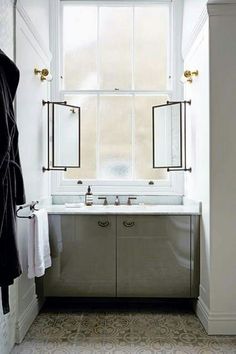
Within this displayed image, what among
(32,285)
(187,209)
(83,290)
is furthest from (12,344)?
(187,209)

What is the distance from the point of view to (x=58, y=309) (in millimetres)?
2691

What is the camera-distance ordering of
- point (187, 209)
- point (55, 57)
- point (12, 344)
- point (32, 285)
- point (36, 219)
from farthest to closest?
point (55, 57) → point (187, 209) → point (32, 285) → point (36, 219) → point (12, 344)

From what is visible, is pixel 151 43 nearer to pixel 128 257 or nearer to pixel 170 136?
pixel 170 136

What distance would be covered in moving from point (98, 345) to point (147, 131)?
6.54 ft

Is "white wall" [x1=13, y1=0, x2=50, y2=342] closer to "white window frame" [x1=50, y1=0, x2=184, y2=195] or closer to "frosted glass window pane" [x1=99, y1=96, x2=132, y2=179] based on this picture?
"white window frame" [x1=50, y1=0, x2=184, y2=195]

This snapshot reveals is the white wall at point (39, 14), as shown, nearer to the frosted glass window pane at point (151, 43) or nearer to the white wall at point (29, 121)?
the white wall at point (29, 121)

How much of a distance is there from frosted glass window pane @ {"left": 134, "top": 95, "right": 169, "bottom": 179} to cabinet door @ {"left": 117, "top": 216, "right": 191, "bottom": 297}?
0.81 metres

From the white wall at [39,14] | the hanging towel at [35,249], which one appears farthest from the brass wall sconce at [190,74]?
the hanging towel at [35,249]

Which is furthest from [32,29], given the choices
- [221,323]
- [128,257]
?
[221,323]

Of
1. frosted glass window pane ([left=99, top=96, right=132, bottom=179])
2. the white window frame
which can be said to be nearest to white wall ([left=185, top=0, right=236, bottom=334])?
the white window frame

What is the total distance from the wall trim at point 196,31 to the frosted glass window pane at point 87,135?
982 mm

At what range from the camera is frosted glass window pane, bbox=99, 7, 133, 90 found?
130 inches

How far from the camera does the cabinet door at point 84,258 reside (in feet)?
8.43

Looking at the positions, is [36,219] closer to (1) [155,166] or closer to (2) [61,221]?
(2) [61,221]
